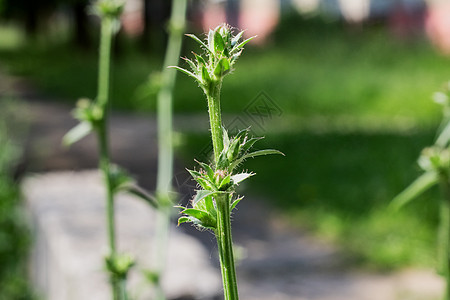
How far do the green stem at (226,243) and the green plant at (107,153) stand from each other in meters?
0.30

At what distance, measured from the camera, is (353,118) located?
6.57 metres

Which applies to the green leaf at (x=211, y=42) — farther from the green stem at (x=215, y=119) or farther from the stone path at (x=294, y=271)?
the stone path at (x=294, y=271)

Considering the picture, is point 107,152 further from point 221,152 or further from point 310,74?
point 310,74

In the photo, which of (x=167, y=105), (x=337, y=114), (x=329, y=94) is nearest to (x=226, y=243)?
(x=167, y=105)

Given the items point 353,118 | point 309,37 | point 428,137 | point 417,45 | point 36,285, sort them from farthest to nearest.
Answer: point 309,37 < point 417,45 < point 353,118 < point 428,137 < point 36,285

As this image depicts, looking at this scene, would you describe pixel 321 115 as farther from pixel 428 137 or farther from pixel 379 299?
pixel 379 299

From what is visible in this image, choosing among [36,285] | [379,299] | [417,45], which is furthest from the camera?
[417,45]

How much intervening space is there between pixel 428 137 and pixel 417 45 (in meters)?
6.78

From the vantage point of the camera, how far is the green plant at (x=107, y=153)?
2.00ft

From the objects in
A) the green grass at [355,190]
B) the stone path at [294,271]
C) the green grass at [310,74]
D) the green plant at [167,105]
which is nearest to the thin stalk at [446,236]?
the green plant at [167,105]

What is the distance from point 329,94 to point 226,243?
24.3 ft

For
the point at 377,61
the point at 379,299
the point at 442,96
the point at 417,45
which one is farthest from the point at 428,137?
the point at 417,45

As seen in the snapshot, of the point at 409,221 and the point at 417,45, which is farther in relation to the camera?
the point at 417,45

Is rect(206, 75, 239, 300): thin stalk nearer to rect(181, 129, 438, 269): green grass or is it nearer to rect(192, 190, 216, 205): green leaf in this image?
rect(192, 190, 216, 205): green leaf
